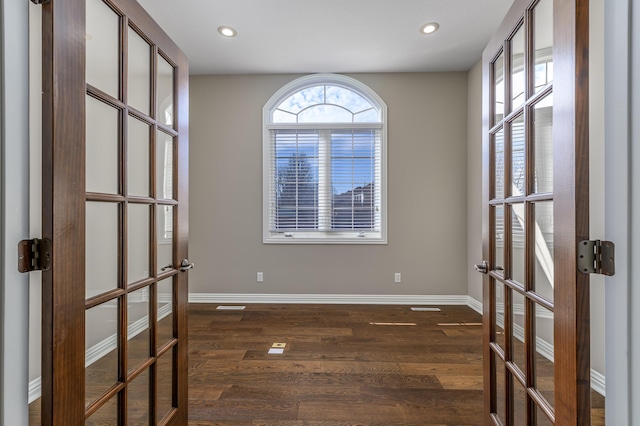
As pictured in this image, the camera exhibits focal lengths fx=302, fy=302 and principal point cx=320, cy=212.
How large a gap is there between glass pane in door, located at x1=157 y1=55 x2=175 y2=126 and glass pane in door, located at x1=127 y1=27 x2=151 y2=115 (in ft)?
0.27

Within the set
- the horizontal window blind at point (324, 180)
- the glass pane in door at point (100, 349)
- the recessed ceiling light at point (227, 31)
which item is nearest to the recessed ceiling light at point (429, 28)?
the horizontal window blind at point (324, 180)

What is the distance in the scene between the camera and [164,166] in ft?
4.58

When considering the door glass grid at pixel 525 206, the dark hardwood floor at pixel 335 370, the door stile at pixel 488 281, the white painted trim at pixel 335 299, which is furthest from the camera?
the white painted trim at pixel 335 299

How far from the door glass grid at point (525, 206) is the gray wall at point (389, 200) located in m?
2.28

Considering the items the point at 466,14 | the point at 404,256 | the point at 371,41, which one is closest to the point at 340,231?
the point at 404,256

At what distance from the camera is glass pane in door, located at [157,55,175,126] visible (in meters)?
1.36

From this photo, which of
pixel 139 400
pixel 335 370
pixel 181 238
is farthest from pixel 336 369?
pixel 181 238

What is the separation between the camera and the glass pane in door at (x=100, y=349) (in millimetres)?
951

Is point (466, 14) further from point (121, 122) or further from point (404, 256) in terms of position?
point (121, 122)

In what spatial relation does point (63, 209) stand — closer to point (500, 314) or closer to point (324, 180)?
point (500, 314)

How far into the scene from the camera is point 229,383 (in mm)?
1983

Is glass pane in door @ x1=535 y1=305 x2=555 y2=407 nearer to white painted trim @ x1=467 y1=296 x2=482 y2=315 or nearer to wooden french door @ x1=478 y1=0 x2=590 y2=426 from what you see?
wooden french door @ x1=478 y1=0 x2=590 y2=426

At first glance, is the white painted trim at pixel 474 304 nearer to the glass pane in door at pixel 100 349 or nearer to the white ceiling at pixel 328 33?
the white ceiling at pixel 328 33

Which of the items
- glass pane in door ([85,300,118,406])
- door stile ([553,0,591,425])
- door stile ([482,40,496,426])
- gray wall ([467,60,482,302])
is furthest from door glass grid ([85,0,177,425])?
gray wall ([467,60,482,302])
